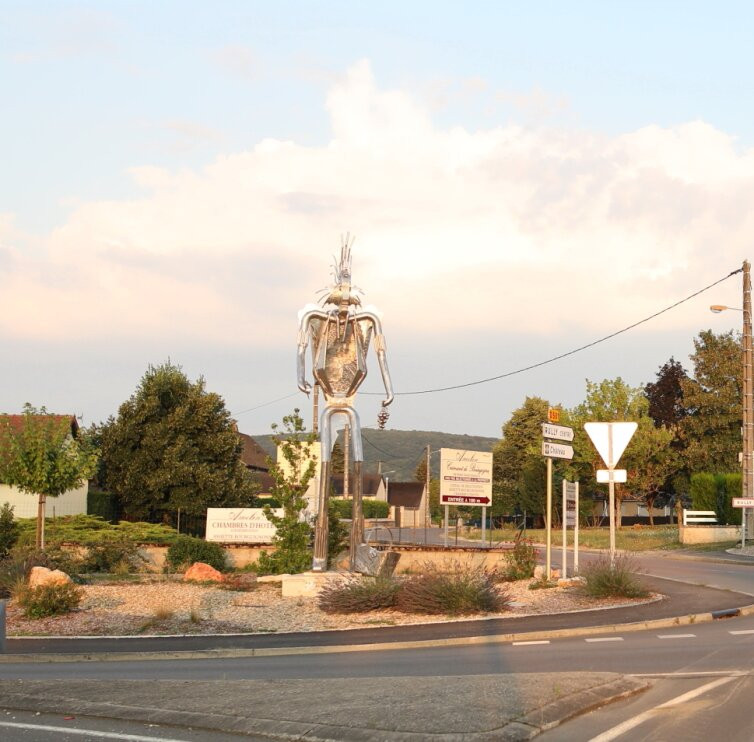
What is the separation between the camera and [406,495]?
330 feet

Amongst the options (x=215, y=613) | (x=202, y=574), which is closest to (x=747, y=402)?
(x=202, y=574)

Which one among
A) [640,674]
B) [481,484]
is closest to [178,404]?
[481,484]

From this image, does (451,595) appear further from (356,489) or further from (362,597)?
(356,489)

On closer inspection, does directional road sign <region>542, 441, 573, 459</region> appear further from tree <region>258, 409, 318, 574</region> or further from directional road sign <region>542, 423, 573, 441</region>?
tree <region>258, 409, 318, 574</region>

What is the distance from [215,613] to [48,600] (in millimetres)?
2744

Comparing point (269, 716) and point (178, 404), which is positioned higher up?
point (178, 404)

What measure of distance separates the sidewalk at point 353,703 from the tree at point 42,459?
17.1m

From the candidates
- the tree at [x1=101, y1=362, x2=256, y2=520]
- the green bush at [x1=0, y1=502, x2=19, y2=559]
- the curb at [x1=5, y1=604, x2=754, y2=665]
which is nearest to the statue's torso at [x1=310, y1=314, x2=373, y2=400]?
the curb at [x1=5, y1=604, x2=754, y2=665]

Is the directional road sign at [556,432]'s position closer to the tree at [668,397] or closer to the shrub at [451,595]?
the shrub at [451,595]

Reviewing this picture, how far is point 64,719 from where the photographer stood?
9.01 m

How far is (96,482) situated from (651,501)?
3984cm

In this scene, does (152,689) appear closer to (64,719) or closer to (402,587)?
(64,719)

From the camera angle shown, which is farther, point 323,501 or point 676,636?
point 323,501

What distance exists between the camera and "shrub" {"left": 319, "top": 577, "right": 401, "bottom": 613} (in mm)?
18453
